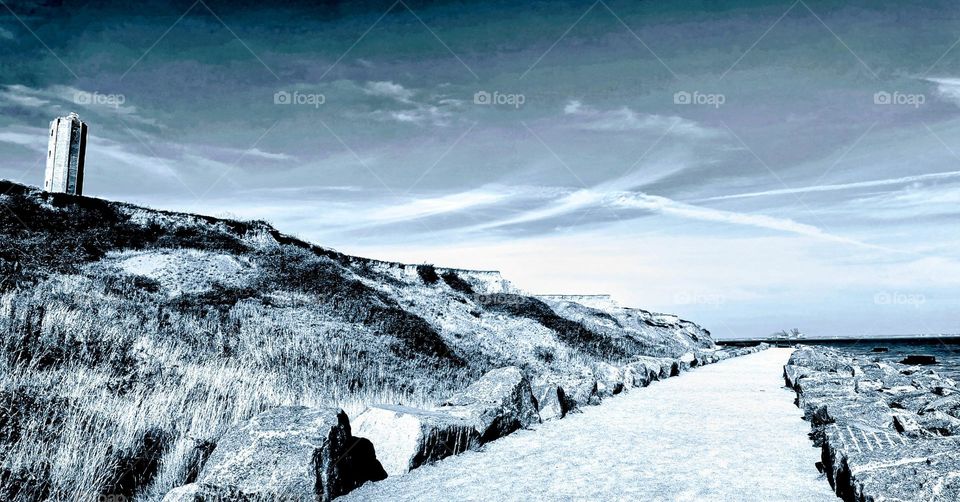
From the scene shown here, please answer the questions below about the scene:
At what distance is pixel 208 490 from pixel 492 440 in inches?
149

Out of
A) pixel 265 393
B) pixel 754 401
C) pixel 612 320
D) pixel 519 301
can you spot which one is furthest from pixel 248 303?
pixel 612 320

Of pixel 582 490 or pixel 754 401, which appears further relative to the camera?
pixel 754 401

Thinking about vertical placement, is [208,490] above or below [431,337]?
below

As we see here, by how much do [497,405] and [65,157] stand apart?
4193cm

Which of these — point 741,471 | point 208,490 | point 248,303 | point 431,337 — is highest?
point 248,303

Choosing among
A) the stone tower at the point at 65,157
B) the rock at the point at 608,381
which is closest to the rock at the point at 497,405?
the rock at the point at 608,381

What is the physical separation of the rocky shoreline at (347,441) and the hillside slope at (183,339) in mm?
829

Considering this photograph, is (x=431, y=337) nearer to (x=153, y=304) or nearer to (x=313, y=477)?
(x=153, y=304)

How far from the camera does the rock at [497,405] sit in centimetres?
712

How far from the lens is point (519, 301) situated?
36219 millimetres

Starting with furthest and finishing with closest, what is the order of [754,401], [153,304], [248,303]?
[248,303] < [153,304] < [754,401]

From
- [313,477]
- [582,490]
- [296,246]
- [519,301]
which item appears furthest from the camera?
[519,301]

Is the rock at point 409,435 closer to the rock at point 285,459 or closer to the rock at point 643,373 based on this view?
the rock at point 285,459

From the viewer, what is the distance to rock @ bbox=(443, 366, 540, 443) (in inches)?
280
